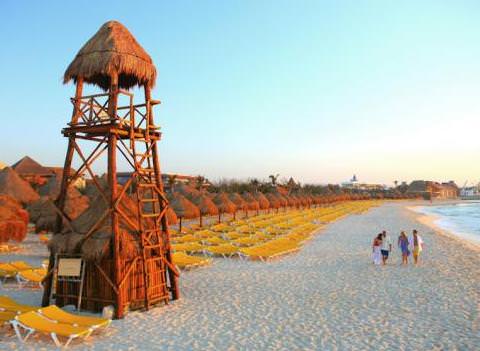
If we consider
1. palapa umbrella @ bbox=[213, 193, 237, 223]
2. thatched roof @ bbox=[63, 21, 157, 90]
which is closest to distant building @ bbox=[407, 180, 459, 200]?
palapa umbrella @ bbox=[213, 193, 237, 223]

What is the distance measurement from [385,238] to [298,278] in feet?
10.8

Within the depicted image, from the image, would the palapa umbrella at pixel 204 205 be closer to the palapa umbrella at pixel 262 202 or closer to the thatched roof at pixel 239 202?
the thatched roof at pixel 239 202

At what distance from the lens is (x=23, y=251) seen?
12.9 m

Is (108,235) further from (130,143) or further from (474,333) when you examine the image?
(474,333)

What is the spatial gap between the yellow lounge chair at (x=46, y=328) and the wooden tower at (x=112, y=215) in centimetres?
105

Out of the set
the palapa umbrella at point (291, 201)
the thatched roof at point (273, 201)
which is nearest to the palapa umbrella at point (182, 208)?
the thatched roof at point (273, 201)

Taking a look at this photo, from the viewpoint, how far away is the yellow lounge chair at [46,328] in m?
4.88

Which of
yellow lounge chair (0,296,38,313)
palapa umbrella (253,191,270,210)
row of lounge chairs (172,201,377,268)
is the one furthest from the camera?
palapa umbrella (253,191,270,210)

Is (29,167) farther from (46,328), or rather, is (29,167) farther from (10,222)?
(46,328)

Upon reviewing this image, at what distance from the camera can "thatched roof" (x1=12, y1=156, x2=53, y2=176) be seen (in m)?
33.2

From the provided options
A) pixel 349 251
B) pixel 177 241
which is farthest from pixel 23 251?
pixel 349 251

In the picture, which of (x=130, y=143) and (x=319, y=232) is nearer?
(x=130, y=143)

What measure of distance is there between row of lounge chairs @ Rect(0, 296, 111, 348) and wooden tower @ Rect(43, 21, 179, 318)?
82 centimetres

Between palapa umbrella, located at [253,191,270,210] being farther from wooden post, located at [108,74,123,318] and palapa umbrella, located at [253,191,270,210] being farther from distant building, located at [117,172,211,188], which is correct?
wooden post, located at [108,74,123,318]
